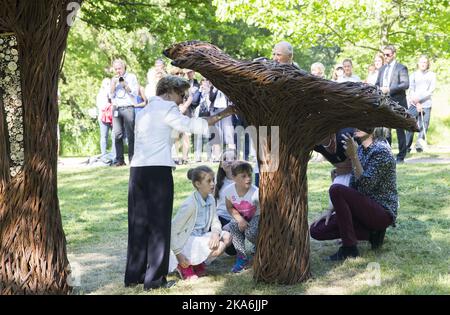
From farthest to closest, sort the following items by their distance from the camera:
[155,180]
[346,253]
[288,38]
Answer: [288,38]
[346,253]
[155,180]

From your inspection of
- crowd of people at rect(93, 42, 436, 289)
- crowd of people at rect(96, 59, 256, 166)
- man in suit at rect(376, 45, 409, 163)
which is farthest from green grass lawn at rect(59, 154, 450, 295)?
crowd of people at rect(96, 59, 256, 166)

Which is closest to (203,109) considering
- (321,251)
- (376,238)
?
(321,251)

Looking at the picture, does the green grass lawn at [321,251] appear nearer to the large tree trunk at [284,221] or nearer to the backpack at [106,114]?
the large tree trunk at [284,221]

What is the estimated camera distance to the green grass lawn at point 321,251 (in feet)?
18.5

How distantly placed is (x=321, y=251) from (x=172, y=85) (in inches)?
91.8

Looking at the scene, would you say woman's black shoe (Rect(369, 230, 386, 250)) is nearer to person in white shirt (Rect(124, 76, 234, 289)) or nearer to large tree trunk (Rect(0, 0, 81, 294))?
person in white shirt (Rect(124, 76, 234, 289))

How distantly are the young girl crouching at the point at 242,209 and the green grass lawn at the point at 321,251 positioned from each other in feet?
0.82

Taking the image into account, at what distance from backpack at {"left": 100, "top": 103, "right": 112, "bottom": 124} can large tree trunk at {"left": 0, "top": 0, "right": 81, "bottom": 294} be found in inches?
354

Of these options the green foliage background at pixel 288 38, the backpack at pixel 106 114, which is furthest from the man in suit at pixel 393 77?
the backpack at pixel 106 114

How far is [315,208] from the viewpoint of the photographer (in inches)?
363

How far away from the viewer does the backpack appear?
14.2 meters

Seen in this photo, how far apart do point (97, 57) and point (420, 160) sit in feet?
50.9

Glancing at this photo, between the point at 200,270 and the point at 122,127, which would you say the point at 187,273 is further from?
the point at 122,127

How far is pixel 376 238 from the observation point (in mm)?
6812
